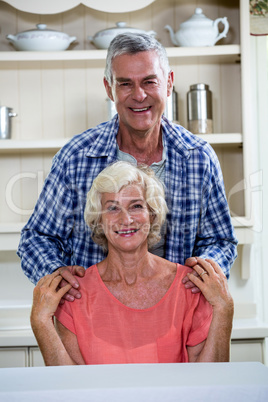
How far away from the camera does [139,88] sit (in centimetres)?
117

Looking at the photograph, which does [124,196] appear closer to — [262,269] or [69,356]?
[69,356]

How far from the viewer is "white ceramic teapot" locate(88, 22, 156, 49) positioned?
7.15 feet

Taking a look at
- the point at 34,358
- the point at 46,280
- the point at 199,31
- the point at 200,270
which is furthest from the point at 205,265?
the point at 199,31

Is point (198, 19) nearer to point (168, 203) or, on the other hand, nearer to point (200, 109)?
point (200, 109)

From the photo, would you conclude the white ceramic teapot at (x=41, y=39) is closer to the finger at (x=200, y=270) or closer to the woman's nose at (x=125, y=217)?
the woman's nose at (x=125, y=217)

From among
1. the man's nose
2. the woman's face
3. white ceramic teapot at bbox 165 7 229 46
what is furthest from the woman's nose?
white ceramic teapot at bbox 165 7 229 46

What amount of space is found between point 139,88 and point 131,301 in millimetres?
499

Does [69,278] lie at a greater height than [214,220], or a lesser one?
lesser

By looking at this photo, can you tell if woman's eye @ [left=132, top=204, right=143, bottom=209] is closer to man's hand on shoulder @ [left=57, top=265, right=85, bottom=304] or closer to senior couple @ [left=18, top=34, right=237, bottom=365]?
senior couple @ [left=18, top=34, right=237, bottom=365]

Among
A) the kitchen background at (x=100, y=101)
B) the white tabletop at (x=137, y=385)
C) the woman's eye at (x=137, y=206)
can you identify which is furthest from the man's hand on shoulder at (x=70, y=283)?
the kitchen background at (x=100, y=101)

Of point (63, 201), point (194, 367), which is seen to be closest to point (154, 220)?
point (63, 201)

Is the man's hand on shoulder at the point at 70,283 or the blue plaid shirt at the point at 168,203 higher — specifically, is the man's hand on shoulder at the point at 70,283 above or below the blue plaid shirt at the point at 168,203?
below

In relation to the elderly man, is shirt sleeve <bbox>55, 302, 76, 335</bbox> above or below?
below

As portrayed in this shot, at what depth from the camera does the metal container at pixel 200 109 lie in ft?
7.41
